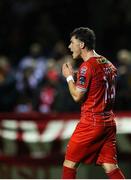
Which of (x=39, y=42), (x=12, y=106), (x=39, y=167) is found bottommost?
(x=39, y=167)

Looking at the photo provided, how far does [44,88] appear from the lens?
12.8 meters

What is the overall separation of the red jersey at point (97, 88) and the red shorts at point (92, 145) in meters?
0.09

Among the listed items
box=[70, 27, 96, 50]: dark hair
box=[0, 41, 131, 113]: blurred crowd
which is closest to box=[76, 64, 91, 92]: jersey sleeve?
box=[70, 27, 96, 50]: dark hair

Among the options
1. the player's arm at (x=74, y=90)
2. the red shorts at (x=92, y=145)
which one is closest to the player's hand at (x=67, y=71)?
the player's arm at (x=74, y=90)

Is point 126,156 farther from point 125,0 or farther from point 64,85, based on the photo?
point 125,0

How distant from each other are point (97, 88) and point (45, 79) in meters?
5.10

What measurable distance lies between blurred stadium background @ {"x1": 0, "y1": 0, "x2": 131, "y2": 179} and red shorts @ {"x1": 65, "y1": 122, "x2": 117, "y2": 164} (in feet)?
8.32

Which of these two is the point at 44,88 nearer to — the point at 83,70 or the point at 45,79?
the point at 45,79

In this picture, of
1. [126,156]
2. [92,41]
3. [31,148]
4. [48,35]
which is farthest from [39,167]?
[48,35]

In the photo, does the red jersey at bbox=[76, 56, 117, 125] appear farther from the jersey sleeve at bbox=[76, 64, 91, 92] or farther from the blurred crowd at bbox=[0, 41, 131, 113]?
the blurred crowd at bbox=[0, 41, 131, 113]

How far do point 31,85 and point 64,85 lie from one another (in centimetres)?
97

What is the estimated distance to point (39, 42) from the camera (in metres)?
15.4

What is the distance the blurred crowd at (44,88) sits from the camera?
484 inches

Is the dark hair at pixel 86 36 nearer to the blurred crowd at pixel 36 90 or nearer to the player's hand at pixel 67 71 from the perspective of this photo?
the player's hand at pixel 67 71
